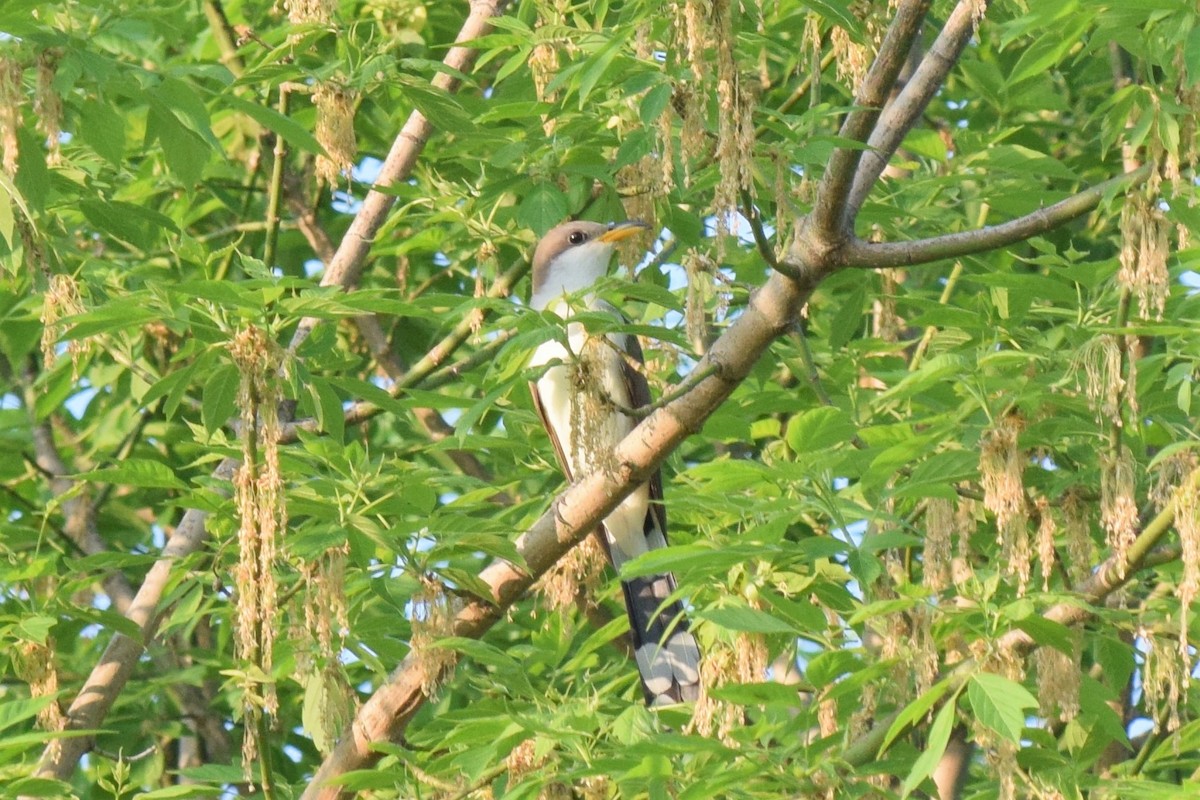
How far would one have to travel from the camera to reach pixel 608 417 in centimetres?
368

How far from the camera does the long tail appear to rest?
5562 millimetres

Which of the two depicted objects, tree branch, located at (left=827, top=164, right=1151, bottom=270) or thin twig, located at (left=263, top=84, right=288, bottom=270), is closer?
tree branch, located at (left=827, top=164, right=1151, bottom=270)

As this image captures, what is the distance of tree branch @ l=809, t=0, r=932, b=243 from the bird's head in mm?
2798

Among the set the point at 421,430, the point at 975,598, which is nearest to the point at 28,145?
the point at 975,598

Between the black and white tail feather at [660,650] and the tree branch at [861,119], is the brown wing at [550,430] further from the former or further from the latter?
the tree branch at [861,119]

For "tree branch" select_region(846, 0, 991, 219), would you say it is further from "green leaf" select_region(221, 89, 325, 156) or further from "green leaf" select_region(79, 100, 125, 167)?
"green leaf" select_region(79, 100, 125, 167)

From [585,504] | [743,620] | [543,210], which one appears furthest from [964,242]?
[543,210]

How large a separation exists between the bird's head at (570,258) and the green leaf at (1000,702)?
12.2 ft

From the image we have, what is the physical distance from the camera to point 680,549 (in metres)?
3.49

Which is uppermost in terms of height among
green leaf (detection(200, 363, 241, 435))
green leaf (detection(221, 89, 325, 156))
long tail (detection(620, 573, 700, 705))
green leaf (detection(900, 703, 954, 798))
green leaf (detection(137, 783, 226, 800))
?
green leaf (detection(221, 89, 325, 156))

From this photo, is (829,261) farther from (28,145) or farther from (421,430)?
(421,430)

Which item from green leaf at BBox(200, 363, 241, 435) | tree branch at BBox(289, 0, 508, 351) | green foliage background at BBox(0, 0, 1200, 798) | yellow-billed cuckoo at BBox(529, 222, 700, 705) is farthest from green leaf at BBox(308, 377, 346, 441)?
tree branch at BBox(289, 0, 508, 351)

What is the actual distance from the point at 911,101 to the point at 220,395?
1.88 metres

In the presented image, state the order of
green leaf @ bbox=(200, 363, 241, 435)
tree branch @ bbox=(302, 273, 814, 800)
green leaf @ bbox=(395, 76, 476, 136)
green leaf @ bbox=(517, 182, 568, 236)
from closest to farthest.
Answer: green leaf @ bbox=(200, 363, 241, 435) → tree branch @ bbox=(302, 273, 814, 800) → green leaf @ bbox=(395, 76, 476, 136) → green leaf @ bbox=(517, 182, 568, 236)
